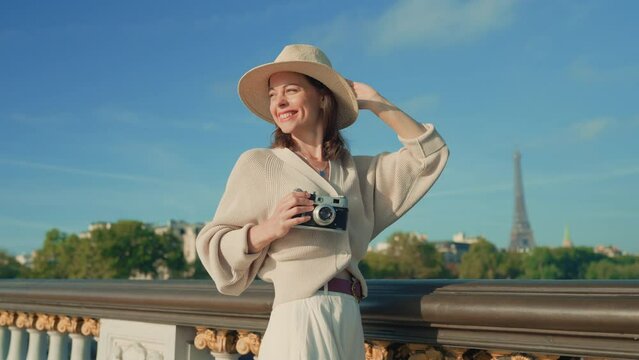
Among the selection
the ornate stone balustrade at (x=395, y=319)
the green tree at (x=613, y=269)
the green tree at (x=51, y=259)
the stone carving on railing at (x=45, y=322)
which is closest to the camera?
the ornate stone balustrade at (x=395, y=319)

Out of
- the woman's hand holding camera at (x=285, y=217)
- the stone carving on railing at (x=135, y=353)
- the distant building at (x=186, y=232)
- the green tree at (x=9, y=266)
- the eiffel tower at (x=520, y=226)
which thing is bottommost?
the stone carving on railing at (x=135, y=353)

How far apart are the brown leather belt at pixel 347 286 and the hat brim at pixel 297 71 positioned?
545 millimetres

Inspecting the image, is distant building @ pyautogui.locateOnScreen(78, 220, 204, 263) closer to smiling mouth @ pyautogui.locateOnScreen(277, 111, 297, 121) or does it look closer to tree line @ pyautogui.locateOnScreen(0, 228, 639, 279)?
tree line @ pyautogui.locateOnScreen(0, 228, 639, 279)

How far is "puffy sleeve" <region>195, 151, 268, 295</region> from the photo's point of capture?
86.2 inches

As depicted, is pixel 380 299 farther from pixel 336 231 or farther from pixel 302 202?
pixel 302 202

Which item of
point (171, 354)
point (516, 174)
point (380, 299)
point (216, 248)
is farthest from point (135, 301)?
point (516, 174)

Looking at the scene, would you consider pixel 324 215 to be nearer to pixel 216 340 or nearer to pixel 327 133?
pixel 327 133

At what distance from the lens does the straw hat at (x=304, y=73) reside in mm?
2225

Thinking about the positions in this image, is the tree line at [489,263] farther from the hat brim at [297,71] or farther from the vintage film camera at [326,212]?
the vintage film camera at [326,212]

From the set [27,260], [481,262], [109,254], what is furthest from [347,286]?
[27,260]

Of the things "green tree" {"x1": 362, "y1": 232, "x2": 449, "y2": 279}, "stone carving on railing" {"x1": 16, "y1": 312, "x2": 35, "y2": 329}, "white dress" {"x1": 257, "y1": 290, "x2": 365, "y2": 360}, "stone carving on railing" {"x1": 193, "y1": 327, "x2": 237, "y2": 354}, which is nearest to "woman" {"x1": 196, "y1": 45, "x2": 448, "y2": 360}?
"white dress" {"x1": 257, "y1": 290, "x2": 365, "y2": 360}

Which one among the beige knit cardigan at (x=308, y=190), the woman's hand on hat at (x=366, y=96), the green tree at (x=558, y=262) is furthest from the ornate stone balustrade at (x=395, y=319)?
the green tree at (x=558, y=262)

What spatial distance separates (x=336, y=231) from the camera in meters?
2.06

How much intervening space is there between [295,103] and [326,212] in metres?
0.45
